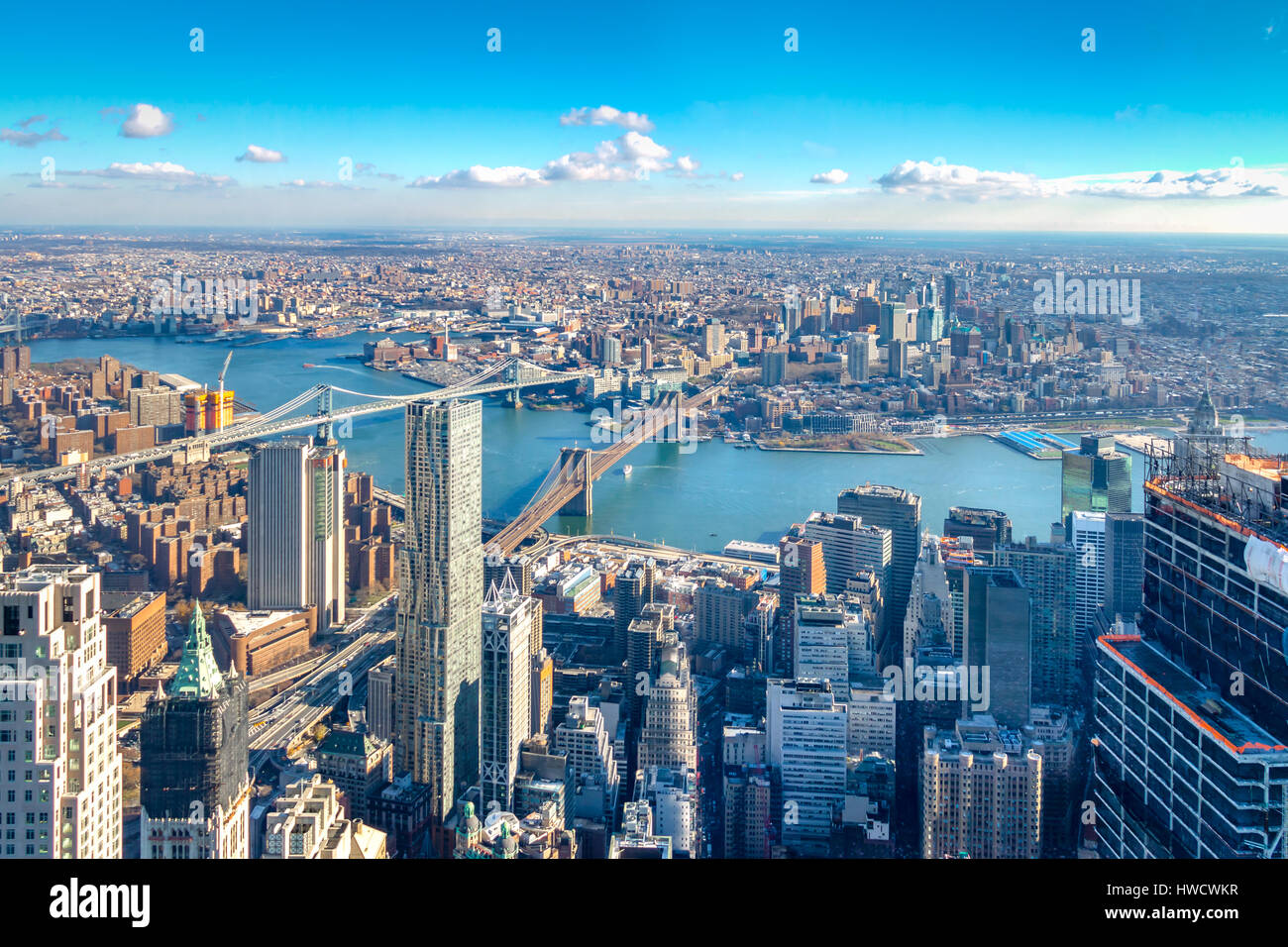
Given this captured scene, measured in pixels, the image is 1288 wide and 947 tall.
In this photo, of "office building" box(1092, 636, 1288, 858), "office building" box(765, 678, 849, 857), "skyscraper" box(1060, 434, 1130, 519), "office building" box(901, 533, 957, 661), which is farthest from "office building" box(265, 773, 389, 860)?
"skyscraper" box(1060, 434, 1130, 519)

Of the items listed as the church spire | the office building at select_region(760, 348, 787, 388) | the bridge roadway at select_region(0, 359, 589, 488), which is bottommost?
the church spire

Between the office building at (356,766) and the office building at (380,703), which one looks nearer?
the office building at (356,766)

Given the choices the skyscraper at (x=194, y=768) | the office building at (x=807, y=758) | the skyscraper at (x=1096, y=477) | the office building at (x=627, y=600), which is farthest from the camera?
the skyscraper at (x=1096, y=477)

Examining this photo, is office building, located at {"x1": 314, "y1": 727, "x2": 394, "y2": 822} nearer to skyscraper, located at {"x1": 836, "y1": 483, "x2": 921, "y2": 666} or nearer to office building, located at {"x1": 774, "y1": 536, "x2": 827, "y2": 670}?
office building, located at {"x1": 774, "y1": 536, "x2": 827, "y2": 670}

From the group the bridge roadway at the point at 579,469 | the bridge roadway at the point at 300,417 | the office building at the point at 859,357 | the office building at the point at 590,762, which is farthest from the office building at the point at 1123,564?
the bridge roadway at the point at 300,417

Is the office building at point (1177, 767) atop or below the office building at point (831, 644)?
atop

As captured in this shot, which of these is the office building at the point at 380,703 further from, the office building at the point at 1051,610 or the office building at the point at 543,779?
the office building at the point at 1051,610

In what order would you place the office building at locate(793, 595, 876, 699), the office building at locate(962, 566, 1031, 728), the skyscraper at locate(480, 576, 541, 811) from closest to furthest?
1. the skyscraper at locate(480, 576, 541, 811)
2. the office building at locate(962, 566, 1031, 728)
3. the office building at locate(793, 595, 876, 699)
